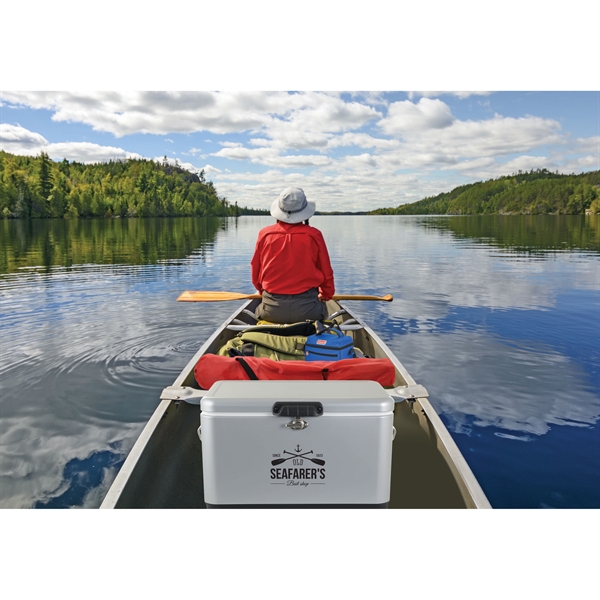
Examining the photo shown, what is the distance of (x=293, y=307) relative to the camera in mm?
5621

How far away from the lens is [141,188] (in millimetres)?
128250

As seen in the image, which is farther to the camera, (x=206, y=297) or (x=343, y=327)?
(x=206, y=297)

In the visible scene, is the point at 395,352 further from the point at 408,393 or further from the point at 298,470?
the point at 298,470

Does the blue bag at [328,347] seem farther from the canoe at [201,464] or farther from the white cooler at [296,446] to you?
the white cooler at [296,446]

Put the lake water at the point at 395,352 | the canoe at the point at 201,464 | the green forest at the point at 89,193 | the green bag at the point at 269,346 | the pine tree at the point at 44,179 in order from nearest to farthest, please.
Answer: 1. the canoe at the point at 201,464
2. the green bag at the point at 269,346
3. the lake water at the point at 395,352
4. the green forest at the point at 89,193
5. the pine tree at the point at 44,179

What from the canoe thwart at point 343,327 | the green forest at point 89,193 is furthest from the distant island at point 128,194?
the canoe thwart at point 343,327

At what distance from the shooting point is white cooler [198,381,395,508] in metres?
2.66

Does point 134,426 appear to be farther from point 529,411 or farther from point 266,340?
point 529,411

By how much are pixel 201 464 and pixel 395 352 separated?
5.56 meters

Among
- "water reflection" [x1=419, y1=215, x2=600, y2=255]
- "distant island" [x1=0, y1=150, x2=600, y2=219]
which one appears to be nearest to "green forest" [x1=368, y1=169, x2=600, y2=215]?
"distant island" [x1=0, y1=150, x2=600, y2=219]

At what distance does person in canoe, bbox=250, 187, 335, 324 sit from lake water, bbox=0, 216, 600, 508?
221 cm

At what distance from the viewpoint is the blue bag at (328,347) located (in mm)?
4438

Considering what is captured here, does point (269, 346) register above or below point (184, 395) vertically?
above

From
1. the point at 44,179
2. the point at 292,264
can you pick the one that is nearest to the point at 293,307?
the point at 292,264
